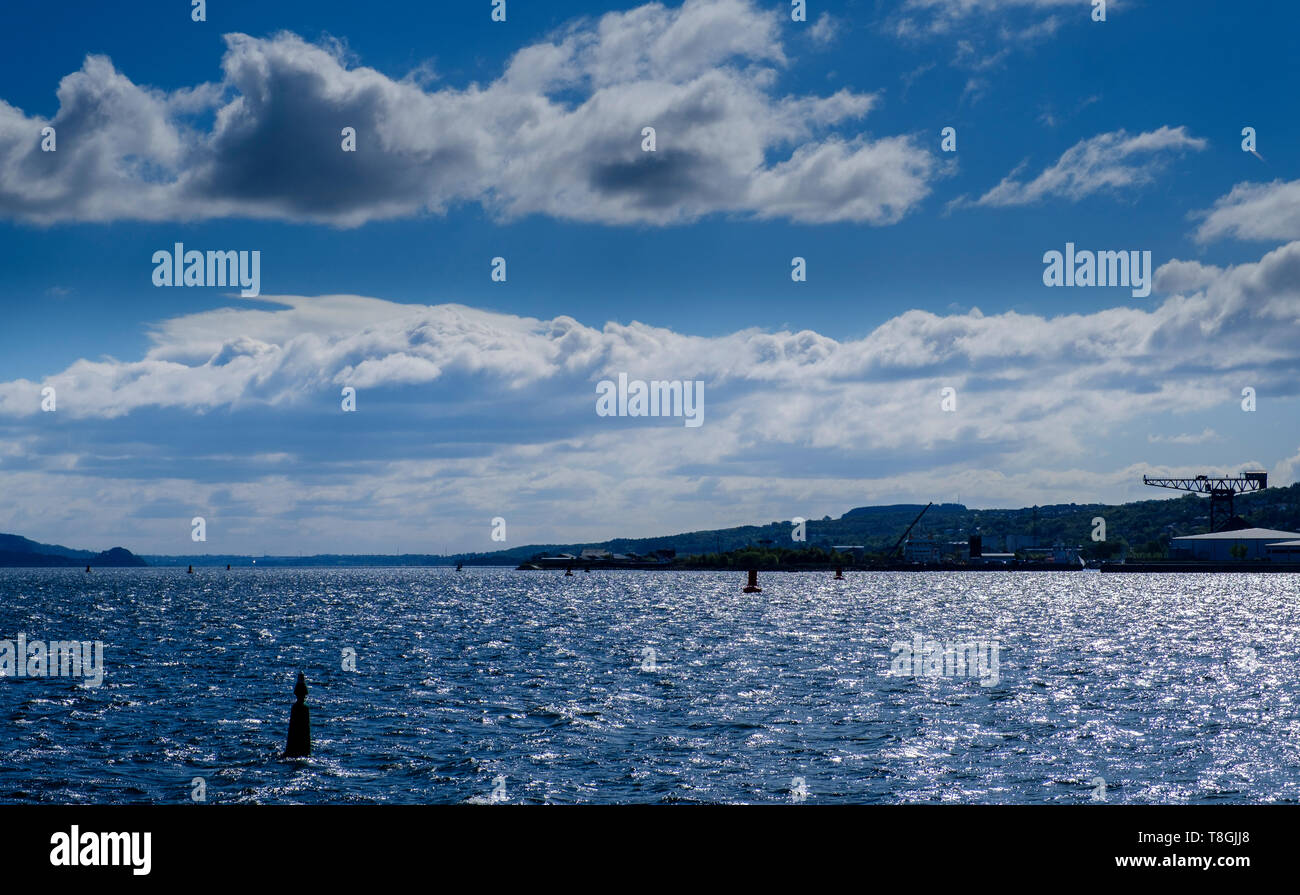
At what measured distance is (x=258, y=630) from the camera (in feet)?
365

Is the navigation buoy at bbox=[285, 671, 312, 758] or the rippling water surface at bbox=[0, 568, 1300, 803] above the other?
the navigation buoy at bbox=[285, 671, 312, 758]

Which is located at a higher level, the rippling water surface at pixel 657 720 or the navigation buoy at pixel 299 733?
the navigation buoy at pixel 299 733

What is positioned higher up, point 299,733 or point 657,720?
point 299,733

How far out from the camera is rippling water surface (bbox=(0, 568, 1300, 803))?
34719mm

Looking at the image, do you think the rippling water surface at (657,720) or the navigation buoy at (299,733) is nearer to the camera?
the rippling water surface at (657,720)

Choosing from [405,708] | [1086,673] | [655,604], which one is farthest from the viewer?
[655,604]

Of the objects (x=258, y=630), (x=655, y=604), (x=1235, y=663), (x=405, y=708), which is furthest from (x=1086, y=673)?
(x=655, y=604)

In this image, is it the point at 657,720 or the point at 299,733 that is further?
the point at 657,720

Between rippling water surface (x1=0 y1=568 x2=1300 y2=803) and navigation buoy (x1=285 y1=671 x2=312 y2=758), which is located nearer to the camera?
rippling water surface (x1=0 y1=568 x2=1300 y2=803)

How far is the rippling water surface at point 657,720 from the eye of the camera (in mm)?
34719

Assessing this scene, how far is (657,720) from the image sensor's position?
4847cm
